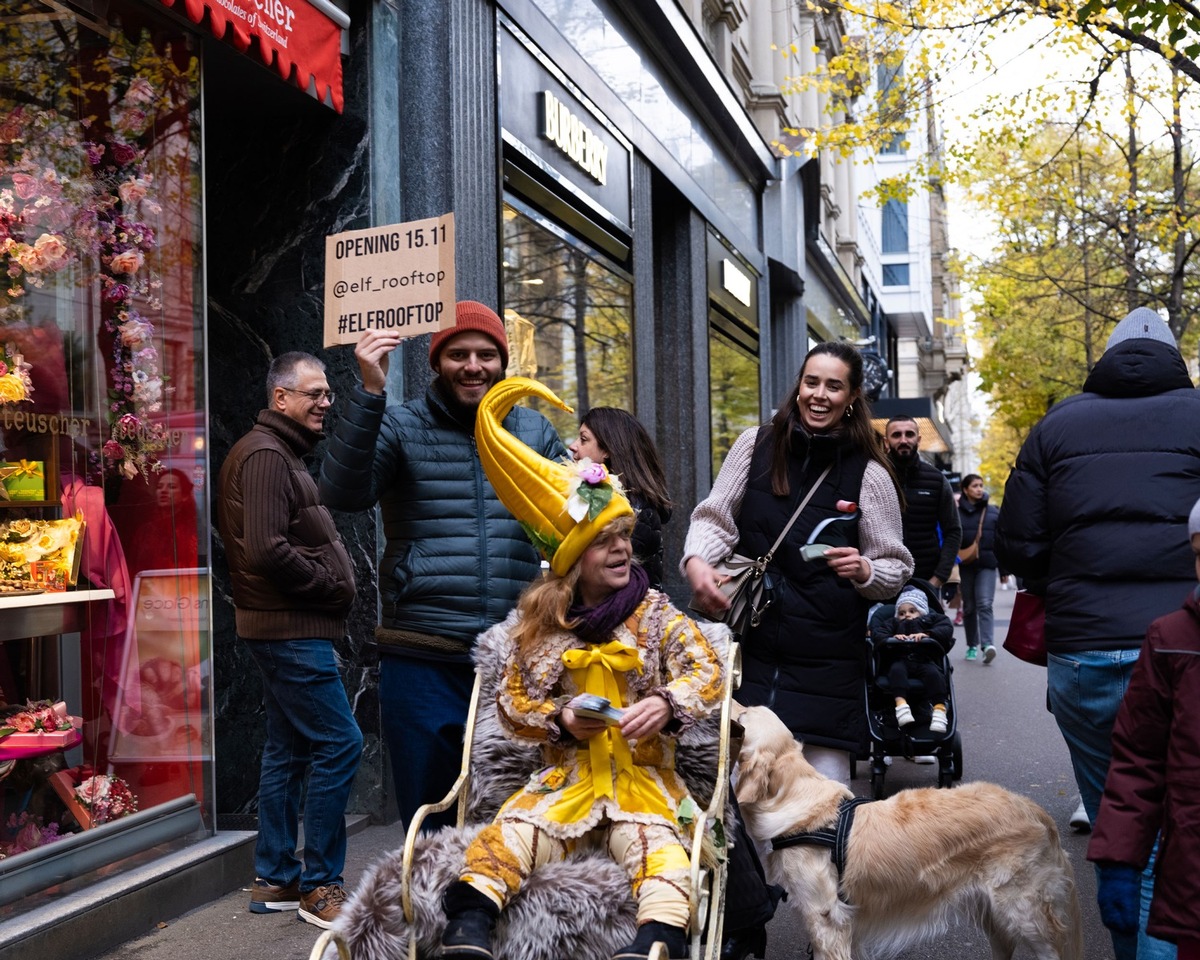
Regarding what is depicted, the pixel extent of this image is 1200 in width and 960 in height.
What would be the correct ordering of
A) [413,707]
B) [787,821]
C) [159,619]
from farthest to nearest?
[159,619]
[413,707]
[787,821]

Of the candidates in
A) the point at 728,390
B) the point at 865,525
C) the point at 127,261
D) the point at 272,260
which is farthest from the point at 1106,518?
the point at 728,390

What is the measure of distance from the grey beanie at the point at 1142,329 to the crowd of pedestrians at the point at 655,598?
1 centimetres

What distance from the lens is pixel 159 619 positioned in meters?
5.80

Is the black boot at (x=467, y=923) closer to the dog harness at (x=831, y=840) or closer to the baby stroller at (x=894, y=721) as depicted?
the dog harness at (x=831, y=840)

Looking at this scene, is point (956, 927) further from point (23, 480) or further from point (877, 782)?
point (23, 480)

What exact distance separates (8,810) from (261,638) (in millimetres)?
1091

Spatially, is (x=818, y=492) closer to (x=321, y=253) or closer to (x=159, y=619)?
(x=159, y=619)

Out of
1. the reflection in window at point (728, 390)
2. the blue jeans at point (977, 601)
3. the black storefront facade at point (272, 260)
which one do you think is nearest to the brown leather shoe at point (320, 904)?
the black storefront facade at point (272, 260)

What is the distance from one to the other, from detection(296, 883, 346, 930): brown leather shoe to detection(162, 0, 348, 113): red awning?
3607 millimetres

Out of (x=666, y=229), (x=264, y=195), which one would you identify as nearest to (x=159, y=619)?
(x=264, y=195)

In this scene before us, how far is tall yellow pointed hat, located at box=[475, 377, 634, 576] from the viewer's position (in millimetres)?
3678

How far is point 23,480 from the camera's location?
5121mm

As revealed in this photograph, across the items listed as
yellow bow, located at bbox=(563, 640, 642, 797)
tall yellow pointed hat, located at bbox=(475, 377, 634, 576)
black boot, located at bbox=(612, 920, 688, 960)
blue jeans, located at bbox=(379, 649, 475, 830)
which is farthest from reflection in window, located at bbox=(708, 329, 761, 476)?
black boot, located at bbox=(612, 920, 688, 960)

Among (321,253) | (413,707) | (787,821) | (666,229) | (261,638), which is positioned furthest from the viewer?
(666,229)
